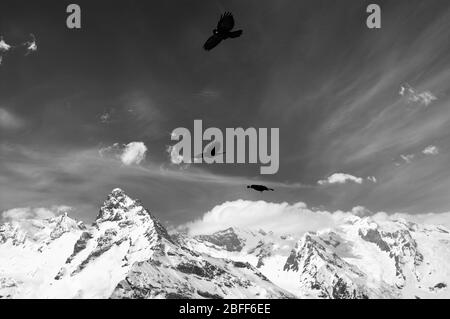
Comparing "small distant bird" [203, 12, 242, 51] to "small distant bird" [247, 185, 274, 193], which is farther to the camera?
"small distant bird" [247, 185, 274, 193]

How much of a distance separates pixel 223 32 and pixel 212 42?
2.11 ft

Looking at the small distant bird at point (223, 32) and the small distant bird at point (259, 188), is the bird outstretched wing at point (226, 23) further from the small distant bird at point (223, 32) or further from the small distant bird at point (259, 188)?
the small distant bird at point (259, 188)

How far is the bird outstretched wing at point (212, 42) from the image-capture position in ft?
75.6

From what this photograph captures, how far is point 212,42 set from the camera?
23.2 meters

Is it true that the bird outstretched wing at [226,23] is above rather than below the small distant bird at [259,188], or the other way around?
above

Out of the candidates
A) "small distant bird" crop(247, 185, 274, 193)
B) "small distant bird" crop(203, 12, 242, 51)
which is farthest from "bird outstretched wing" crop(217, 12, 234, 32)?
"small distant bird" crop(247, 185, 274, 193)

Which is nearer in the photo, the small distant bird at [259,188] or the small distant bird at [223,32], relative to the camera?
the small distant bird at [223,32]

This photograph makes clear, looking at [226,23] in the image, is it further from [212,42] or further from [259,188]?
[259,188]

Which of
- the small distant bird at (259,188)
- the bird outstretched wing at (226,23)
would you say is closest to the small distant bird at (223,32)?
the bird outstretched wing at (226,23)

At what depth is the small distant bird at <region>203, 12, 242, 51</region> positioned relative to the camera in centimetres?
2288

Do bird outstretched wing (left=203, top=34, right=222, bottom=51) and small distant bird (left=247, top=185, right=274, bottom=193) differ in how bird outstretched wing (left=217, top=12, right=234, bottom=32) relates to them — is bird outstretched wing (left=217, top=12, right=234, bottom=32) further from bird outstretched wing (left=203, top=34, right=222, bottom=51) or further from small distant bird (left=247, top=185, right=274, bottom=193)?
small distant bird (left=247, top=185, right=274, bottom=193)
